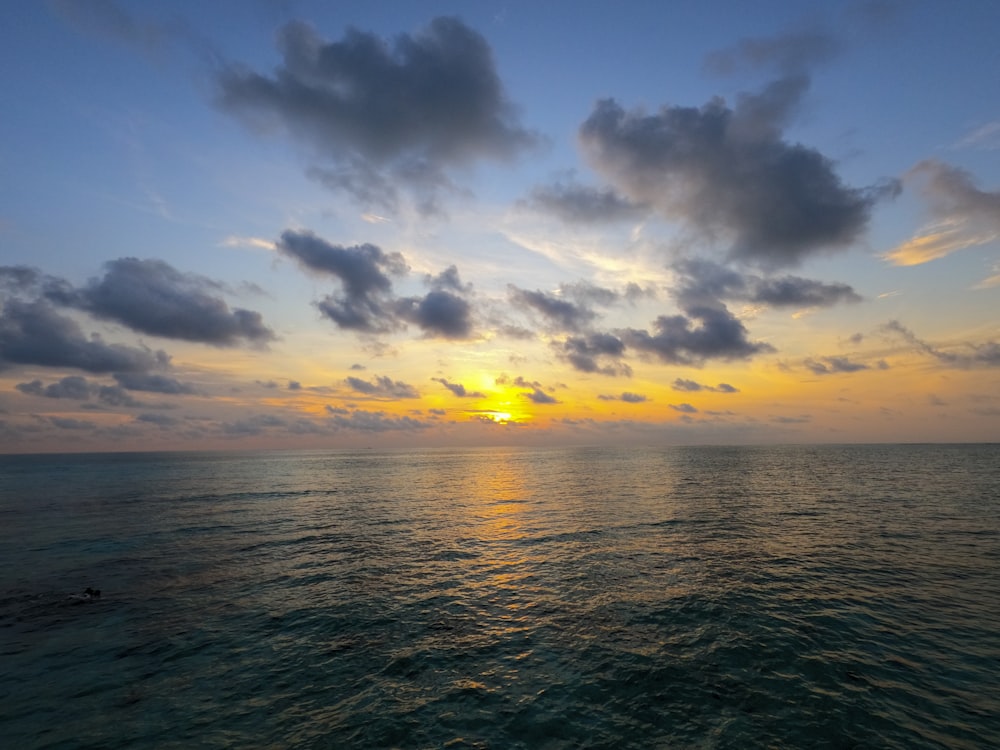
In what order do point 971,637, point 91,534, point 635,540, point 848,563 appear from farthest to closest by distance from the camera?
point 91,534, point 635,540, point 848,563, point 971,637

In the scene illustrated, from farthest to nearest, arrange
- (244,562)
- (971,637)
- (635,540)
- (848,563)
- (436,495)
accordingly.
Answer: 1. (436,495)
2. (635,540)
3. (244,562)
4. (848,563)
5. (971,637)

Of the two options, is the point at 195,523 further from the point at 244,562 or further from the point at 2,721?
the point at 2,721

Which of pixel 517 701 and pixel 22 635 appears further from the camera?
pixel 22 635

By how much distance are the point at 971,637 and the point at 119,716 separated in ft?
120

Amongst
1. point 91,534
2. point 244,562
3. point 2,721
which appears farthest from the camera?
point 91,534

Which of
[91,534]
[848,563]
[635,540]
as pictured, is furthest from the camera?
[91,534]

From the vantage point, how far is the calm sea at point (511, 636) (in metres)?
16.0

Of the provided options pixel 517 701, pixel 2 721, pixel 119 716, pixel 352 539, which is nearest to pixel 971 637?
pixel 517 701

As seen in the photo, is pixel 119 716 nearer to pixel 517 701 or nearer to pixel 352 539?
pixel 517 701

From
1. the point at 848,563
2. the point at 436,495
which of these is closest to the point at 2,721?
the point at 848,563

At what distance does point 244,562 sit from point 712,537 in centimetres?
4142

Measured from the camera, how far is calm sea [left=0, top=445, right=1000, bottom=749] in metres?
16.0

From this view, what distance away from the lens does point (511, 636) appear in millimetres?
22969

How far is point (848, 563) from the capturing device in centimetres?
3441
